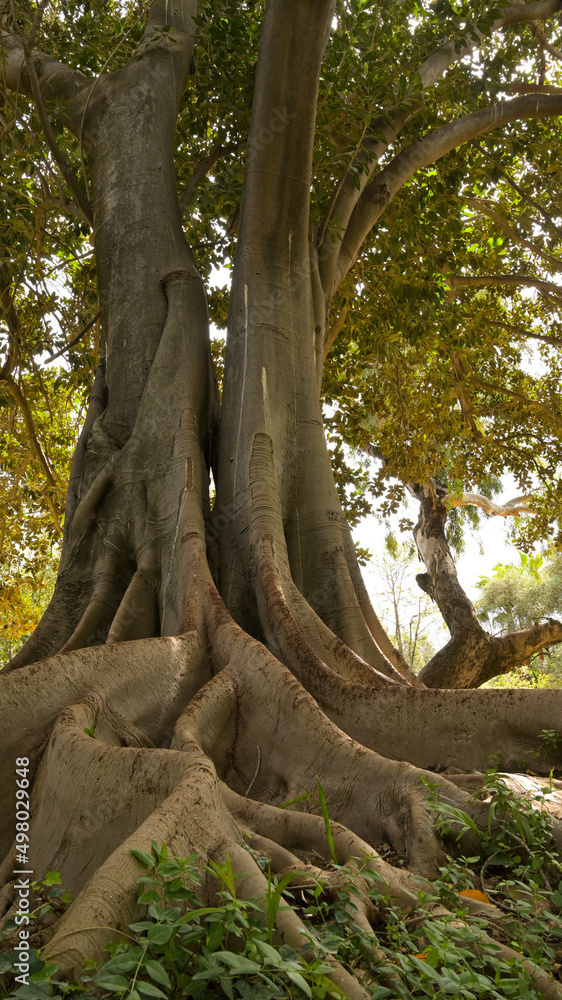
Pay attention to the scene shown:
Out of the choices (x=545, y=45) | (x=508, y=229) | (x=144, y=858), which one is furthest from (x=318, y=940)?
(x=545, y=45)

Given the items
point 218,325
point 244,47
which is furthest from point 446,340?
point 244,47

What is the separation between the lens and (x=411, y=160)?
5586mm

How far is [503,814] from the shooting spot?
2357 millimetres

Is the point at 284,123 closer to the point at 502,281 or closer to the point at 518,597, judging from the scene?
the point at 502,281

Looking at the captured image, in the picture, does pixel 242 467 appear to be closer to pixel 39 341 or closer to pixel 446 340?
pixel 39 341

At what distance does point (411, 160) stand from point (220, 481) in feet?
9.82

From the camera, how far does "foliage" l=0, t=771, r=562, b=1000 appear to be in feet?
4.41

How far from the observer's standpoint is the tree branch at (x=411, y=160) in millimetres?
5582

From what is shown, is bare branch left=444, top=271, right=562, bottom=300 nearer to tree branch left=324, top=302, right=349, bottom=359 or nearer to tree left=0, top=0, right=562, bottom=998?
tree left=0, top=0, right=562, bottom=998

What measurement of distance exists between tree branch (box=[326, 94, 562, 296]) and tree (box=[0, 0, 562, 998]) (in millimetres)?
20

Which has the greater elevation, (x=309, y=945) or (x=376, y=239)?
(x=376, y=239)

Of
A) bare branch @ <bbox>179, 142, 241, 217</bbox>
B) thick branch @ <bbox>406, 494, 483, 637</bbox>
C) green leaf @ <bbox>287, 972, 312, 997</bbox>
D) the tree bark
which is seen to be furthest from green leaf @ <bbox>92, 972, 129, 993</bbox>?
thick branch @ <bbox>406, 494, 483, 637</bbox>

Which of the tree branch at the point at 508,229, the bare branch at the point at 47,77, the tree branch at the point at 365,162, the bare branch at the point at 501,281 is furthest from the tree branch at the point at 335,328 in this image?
the bare branch at the point at 47,77

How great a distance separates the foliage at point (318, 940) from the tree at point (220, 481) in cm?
9
